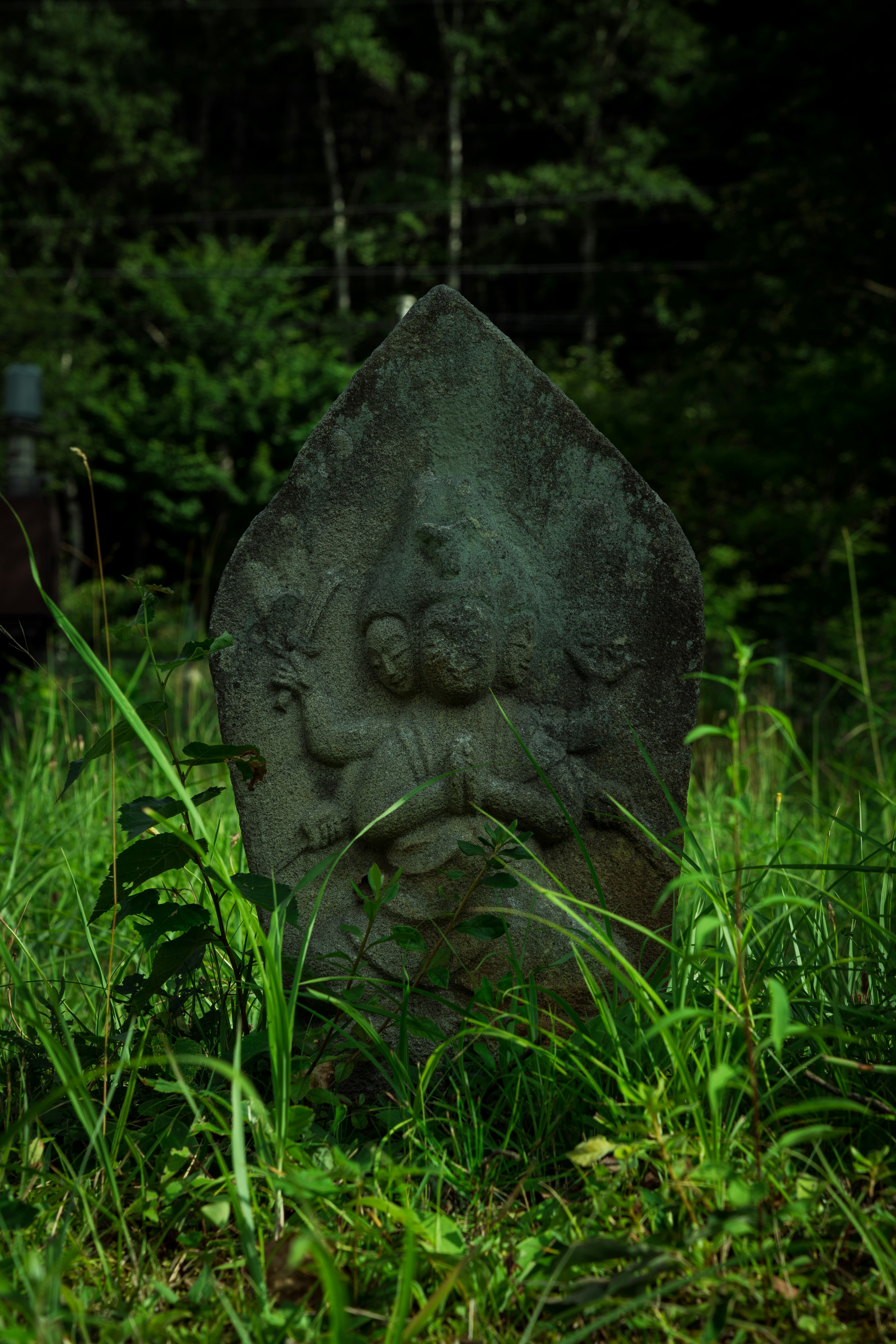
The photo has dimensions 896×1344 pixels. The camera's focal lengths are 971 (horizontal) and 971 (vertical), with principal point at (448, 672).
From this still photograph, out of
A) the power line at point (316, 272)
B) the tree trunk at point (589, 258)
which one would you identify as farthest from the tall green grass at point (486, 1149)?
the tree trunk at point (589, 258)

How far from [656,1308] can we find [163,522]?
1554cm

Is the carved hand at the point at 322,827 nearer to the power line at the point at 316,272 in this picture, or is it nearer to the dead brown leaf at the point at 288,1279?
the dead brown leaf at the point at 288,1279

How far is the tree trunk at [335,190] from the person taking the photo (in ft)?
52.5

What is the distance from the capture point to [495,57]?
53.2ft

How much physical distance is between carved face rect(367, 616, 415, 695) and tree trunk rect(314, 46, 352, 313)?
48.6 ft

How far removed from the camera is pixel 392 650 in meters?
1.97

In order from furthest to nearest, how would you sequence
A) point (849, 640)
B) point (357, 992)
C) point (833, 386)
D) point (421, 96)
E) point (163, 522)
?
point (421, 96) < point (163, 522) < point (849, 640) < point (833, 386) < point (357, 992)

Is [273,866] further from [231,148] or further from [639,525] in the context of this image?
[231,148]

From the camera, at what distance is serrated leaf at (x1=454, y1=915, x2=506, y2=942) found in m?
1.61

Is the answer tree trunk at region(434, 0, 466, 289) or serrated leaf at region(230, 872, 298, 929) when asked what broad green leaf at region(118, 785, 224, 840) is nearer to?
serrated leaf at region(230, 872, 298, 929)

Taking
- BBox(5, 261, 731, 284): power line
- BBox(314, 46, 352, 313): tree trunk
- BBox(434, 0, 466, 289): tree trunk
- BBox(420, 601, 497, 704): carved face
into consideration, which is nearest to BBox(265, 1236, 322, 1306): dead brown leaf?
BBox(420, 601, 497, 704): carved face

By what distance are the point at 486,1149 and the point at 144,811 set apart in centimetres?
78

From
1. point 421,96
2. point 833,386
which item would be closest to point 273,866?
point 833,386

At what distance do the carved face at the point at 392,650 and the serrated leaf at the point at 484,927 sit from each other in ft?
1.78
